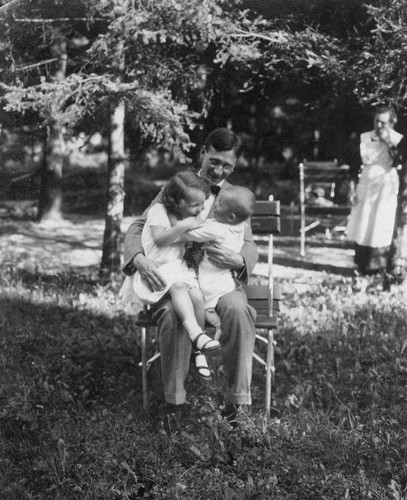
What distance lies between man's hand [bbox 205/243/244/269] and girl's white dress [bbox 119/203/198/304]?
0.51 ft

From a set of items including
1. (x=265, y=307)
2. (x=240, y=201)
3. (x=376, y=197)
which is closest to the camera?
(x=240, y=201)

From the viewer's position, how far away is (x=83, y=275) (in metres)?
9.04

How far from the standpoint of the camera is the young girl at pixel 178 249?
14.8 feet

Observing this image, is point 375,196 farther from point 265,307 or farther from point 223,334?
point 223,334

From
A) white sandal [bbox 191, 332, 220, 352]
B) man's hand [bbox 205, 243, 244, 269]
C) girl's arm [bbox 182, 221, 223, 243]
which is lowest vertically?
white sandal [bbox 191, 332, 220, 352]

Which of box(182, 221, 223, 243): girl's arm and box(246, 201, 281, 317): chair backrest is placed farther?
box(246, 201, 281, 317): chair backrest

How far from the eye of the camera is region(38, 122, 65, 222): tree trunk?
14094mm

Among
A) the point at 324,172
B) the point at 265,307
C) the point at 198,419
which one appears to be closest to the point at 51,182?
the point at 324,172

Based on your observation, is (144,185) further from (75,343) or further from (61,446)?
(61,446)

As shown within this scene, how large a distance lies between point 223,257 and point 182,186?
508 mm

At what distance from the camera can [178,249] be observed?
4.83m

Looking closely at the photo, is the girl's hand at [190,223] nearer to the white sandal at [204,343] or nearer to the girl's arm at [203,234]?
the girl's arm at [203,234]

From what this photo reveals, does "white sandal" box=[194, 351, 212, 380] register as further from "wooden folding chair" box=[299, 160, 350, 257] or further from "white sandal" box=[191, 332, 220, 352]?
"wooden folding chair" box=[299, 160, 350, 257]

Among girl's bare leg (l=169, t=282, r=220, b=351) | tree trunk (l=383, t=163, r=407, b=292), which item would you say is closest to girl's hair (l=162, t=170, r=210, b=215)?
girl's bare leg (l=169, t=282, r=220, b=351)
